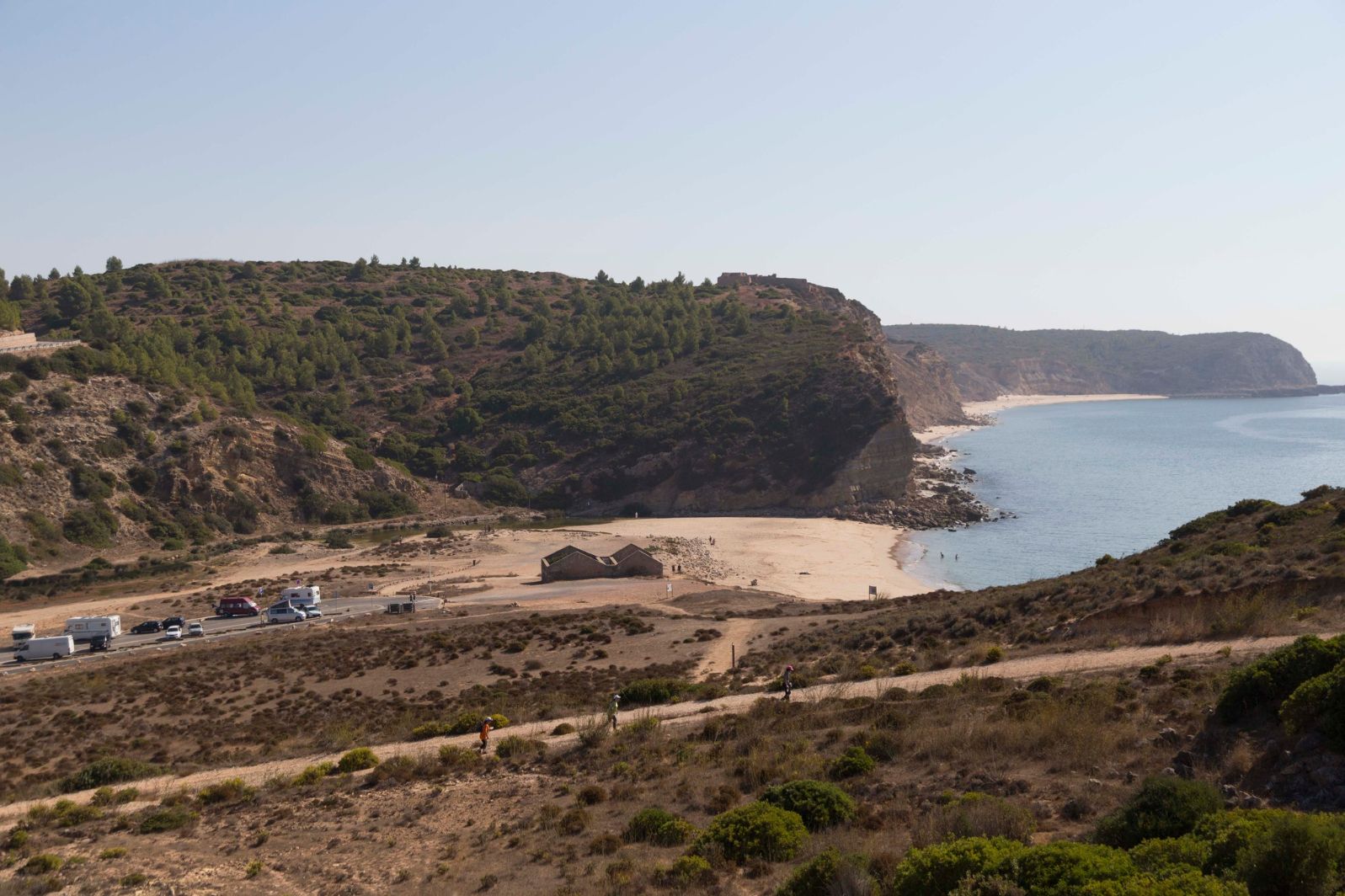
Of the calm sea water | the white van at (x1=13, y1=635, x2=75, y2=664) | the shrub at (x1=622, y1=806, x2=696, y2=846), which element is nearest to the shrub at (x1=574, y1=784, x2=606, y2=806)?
the shrub at (x1=622, y1=806, x2=696, y2=846)

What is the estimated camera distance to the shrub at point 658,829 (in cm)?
1358

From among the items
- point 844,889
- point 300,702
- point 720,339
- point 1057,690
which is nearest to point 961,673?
point 1057,690

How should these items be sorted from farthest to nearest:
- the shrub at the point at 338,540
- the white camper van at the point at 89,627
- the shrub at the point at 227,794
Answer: the shrub at the point at 338,540, the white camper van at the point at 89,627, the shrub at the point at 227,794

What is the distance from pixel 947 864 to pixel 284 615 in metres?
42.2

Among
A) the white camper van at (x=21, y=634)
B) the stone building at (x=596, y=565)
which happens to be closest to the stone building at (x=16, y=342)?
the white camper van at (x=21, y=634)

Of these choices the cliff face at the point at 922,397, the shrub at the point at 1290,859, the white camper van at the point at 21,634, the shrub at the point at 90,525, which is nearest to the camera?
the shrub at the point at 1290,859

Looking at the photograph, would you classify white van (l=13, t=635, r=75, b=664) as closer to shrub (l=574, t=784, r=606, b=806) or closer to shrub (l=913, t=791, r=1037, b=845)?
shrub (l=574, t=784, r=606, b=806)

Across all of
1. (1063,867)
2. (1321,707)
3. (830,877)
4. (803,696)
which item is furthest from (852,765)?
(803,696)

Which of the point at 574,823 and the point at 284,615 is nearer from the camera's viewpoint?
the point at 574,823

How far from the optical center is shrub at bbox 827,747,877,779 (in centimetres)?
1511

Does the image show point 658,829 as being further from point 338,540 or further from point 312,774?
point 338,540

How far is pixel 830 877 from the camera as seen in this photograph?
34.2ft

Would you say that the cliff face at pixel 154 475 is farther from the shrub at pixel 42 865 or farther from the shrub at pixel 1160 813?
the shrub at pixel 1160 813

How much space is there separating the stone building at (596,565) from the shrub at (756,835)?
45530 mm
